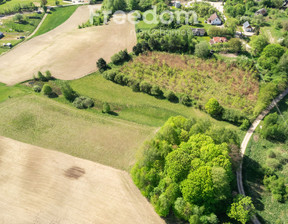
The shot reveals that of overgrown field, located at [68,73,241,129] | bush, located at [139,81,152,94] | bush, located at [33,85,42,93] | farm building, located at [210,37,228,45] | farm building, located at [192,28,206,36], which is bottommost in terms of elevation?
overgrown field, located at [68,73,241,129]

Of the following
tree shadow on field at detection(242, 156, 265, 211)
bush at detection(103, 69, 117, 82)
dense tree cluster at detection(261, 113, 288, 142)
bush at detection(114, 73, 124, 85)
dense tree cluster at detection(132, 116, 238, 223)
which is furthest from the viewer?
bush at detection(103, 69, 117, 82)

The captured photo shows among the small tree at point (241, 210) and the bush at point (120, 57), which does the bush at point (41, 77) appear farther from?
the small tree at point (241, 210)

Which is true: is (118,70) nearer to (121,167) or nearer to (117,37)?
(117,37)

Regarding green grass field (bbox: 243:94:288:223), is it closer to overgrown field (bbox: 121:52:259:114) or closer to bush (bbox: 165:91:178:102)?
overgrown field (bbox: 121:52:259:114)

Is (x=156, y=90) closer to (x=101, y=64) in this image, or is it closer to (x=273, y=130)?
(x=101, y=64)

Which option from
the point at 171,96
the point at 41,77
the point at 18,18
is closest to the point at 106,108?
the point at 171,96

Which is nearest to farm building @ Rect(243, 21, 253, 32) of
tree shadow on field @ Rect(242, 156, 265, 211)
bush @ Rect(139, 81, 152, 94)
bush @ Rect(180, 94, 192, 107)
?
bush @ Rect(180, 94, 192, 107)

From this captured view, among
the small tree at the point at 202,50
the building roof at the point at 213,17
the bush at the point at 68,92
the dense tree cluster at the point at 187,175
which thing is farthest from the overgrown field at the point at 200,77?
the building roof at the point at 213,17
